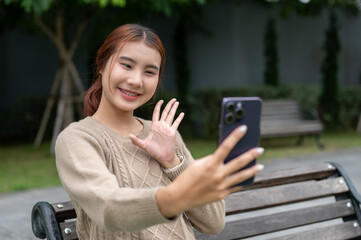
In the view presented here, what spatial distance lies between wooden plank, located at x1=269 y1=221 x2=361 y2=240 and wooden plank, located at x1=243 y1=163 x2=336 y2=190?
11.2 inches

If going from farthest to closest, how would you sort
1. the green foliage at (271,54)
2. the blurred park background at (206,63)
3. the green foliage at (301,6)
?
the green foliage at (271,54) < the green foliage at (301,6) < the blurred park background at (206,63)

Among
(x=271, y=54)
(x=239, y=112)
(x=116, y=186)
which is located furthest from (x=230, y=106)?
(x=271, y=54)

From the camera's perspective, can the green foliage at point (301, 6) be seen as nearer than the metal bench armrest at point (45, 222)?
No

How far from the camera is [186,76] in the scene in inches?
502

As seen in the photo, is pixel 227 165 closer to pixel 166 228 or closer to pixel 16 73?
pixel 166 228

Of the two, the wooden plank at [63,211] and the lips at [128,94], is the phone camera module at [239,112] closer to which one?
the lips at [128,94]

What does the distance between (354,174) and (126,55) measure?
6.24 meters

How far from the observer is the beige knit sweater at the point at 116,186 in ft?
4.30

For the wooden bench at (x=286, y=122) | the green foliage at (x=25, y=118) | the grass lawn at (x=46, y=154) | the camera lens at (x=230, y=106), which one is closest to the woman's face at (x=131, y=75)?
the camera lens at (x=230, y=106)

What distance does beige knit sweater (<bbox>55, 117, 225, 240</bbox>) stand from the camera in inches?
51.6

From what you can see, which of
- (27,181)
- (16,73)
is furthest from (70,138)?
(16,73)

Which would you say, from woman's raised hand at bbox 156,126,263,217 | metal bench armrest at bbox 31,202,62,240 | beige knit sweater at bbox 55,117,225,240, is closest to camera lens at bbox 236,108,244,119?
woman's raised hand at bbox 156,126,263,217

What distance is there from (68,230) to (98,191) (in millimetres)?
761

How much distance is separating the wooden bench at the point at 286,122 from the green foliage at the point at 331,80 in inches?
113
